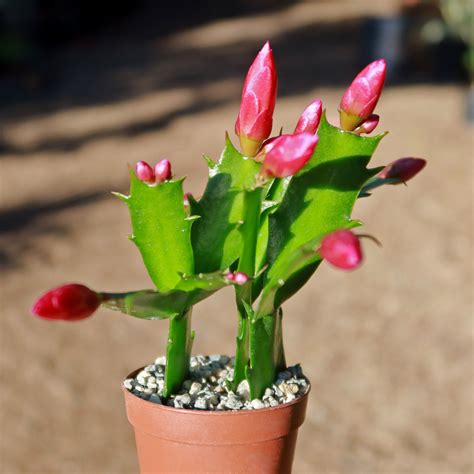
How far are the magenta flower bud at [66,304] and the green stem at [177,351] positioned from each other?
21 cm

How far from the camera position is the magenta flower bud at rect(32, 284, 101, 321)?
0.92m

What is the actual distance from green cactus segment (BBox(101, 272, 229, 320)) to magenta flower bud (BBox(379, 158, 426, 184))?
29cm

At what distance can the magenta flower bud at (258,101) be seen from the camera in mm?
1056

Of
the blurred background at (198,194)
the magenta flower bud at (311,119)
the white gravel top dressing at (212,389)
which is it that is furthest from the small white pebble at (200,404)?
the blurred background at (198,194)

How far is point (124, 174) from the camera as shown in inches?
271

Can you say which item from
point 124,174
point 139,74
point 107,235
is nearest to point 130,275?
point 107,235

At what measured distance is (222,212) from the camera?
1127mm


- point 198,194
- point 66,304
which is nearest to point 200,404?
point 66,304

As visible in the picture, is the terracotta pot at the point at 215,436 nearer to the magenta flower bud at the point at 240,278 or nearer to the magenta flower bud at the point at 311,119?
the magenta flower bud at the point at 240,278

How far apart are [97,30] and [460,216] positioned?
25.1 feet

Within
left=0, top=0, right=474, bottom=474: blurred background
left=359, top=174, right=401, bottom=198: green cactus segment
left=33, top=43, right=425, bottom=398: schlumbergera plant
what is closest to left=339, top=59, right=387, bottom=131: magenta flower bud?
left=33, top=43, right=425, bottom=398: schlumbergera plant

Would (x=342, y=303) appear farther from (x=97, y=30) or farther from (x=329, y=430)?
(x=97, y=30)

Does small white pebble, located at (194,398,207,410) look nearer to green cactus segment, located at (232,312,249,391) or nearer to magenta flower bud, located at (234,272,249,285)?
green cactus segment, located at (232,312,249,391)

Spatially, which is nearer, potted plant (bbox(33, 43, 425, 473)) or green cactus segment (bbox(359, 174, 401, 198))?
potted plant (bbox(33, 43, 425, 473))
